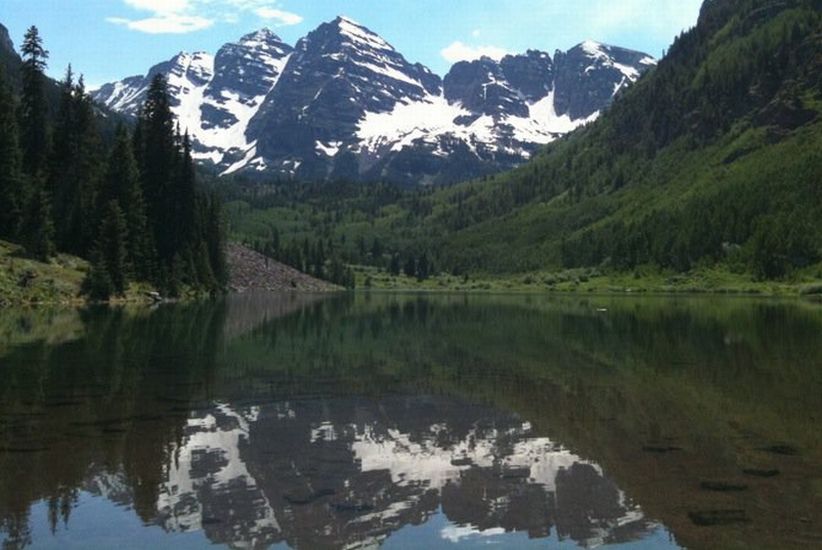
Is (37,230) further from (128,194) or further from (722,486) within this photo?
(722,486)

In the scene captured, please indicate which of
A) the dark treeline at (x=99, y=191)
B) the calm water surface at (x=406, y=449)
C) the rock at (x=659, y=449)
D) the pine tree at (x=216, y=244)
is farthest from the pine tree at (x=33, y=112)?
the rock at (x=659, y=449)

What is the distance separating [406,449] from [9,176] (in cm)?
9593

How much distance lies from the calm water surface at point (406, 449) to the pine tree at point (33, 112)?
83.9 m

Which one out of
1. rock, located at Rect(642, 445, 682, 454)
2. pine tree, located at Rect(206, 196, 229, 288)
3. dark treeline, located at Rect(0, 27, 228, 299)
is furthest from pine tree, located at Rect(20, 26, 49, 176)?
rock, located at Rect(642, 445, 682, 454)

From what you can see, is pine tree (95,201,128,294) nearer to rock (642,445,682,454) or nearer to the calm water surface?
the calm water surface

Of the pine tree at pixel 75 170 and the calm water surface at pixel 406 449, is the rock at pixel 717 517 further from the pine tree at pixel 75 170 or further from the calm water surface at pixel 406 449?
the pine tree at pixel 75 170

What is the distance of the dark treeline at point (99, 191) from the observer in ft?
328

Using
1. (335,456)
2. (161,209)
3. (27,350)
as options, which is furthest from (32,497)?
(161,209)

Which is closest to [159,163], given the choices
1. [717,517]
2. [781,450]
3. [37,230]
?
[37,230]

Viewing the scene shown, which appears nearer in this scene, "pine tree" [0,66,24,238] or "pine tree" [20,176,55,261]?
"pine tree" [20,176,55,261]

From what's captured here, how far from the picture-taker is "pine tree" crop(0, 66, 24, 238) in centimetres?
9919

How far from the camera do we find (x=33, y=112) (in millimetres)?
119188

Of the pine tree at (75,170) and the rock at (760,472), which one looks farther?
the pine tree at (75,170)

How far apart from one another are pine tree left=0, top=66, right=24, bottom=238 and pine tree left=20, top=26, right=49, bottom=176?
9.93 m
